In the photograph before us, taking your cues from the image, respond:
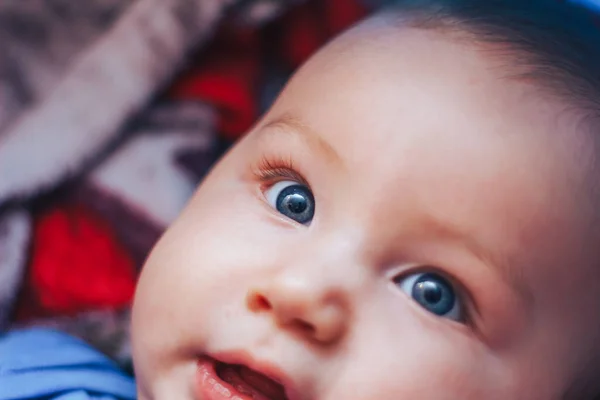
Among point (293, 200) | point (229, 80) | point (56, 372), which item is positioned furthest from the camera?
point (229, 80)

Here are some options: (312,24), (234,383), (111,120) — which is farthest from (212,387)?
(312,24)

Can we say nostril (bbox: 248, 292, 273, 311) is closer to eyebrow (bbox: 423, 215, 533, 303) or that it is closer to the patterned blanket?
eyebrow (bbox: 423, 215, 533, 303)

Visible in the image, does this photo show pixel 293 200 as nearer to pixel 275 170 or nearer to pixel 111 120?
pixel 275 170

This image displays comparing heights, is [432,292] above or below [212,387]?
above

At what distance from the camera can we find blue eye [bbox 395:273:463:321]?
0.90 metres

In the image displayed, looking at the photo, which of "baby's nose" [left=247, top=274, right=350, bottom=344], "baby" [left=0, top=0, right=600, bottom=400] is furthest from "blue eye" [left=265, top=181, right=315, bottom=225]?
"baby's nose" [left=247, top=274, right=350, bottom=344]

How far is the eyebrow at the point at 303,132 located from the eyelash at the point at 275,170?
0.10 ft

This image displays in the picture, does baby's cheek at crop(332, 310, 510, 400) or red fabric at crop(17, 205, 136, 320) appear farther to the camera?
red fabric at crop(17, 205, 136, 320)

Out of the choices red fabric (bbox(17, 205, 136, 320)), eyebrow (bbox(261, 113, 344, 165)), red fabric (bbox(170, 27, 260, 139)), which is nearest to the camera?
eyebrow (bbox(261, 113, 344, 165))

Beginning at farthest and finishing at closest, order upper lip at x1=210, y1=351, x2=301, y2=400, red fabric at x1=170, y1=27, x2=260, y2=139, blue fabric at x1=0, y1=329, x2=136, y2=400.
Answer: red fabric at x1=170, y1=27, x2=260, y2=139, blue fabric at x1=0, y1=329, x2=136, y2=400, upper lip at x1=210, y1=351, x2=301, y2=400

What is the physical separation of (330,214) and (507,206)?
0.57ft

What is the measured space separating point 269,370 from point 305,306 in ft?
0.22

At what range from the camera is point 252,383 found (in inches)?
34.7

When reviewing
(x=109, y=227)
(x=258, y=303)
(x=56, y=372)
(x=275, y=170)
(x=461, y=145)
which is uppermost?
(x=461, y=145)
